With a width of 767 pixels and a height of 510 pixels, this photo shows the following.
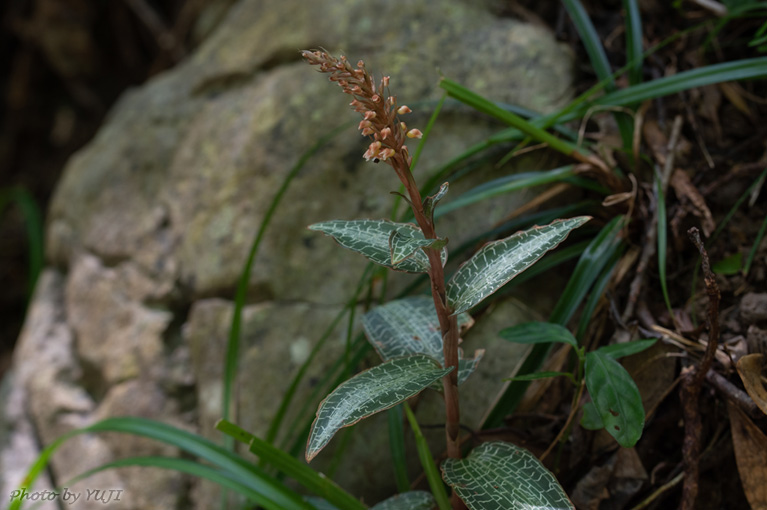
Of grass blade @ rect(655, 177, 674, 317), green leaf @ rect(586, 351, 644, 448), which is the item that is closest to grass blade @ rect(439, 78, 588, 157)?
grass blade @ rect(655, 177, 674, 317)

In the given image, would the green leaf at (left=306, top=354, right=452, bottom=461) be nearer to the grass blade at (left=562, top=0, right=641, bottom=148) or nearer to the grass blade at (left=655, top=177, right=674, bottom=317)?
the grass blade at (left=655, top=177, right=674, bottom=317)

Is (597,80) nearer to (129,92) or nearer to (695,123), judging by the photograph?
(695,123)

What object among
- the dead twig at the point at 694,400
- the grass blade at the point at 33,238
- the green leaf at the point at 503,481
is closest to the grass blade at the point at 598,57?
the dead twig at the point at 694,400

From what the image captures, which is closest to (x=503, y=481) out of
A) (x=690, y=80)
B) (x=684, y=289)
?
(x=684, y=289)

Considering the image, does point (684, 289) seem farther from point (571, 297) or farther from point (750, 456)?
point (750, 456)

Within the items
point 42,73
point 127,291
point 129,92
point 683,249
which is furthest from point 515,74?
point 42,73
